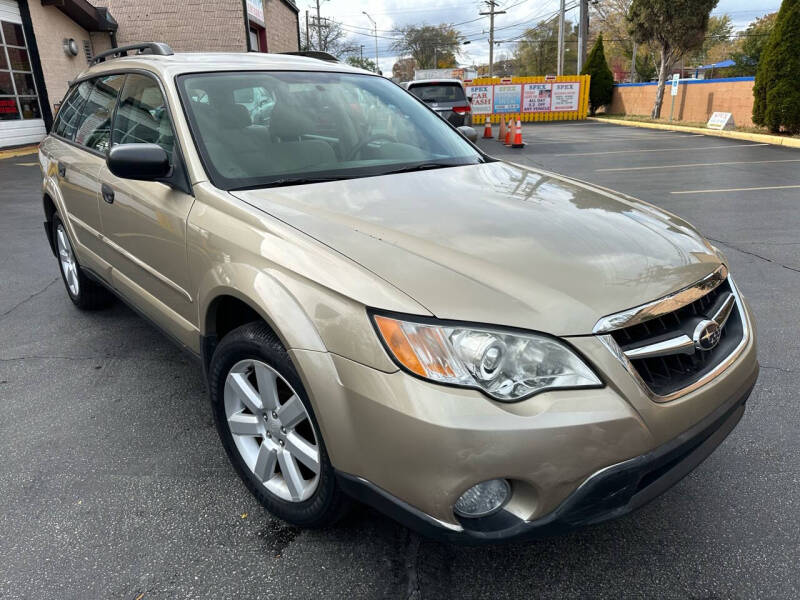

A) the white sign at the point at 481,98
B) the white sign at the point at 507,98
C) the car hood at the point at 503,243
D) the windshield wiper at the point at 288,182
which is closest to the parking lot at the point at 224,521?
the car hood at the point at 503,243

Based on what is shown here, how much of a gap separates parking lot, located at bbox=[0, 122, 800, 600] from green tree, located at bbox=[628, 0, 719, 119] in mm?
22186

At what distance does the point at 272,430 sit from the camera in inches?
85.0

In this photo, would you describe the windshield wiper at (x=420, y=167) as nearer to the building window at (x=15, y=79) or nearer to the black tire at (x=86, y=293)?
the black tire at (x=86, y=293)

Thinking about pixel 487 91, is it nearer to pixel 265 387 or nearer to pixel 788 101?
pixel 788 101

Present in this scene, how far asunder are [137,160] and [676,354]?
2.11 metres

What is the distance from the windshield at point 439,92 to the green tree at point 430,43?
215 ft

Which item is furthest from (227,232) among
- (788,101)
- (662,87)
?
(662,87)

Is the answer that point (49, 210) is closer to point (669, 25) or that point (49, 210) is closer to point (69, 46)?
point (69, 46)

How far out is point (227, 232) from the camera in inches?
87.1

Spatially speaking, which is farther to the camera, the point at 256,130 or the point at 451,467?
the point at 256,130

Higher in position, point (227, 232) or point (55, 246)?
point (227, 232)

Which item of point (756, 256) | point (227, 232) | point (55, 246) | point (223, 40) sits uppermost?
point (223, 40)

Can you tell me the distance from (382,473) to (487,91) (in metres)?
27.0

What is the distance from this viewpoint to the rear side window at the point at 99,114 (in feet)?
11.3
